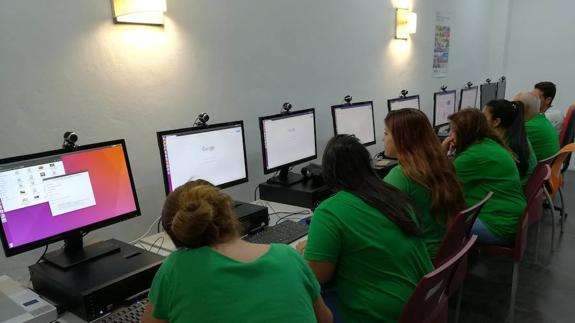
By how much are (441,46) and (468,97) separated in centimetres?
67

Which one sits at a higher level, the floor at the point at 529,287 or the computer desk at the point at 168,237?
the computer desk at the point at 168,237

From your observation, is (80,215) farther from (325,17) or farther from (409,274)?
(325,17)

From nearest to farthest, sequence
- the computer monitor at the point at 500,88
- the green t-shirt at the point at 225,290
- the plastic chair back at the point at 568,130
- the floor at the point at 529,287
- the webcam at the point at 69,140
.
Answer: the green t-shirt at the point at 225,290 < the webcam at the point at 69,140 < the floor at the point at 529,287 < the plastic chair back at the point at 568,130 < the computer monitor at the point at 500,88

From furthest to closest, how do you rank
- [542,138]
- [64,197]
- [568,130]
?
[568,130] → [542,138] → [64,197]

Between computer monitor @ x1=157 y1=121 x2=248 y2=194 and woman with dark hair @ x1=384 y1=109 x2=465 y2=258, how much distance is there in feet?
2.45

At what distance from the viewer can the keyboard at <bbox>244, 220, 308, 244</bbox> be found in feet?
6.00

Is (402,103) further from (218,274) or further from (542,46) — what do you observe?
(542,46)

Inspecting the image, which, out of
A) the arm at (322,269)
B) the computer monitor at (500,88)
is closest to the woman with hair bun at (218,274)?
the arm at (322,269)

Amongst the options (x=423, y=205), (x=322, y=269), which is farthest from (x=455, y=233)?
(x=322, y=269)

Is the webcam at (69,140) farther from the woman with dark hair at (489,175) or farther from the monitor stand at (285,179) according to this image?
the woman with dark hair at (489,175)

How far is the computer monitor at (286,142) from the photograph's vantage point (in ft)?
7.62

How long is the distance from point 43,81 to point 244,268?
50.1 inches

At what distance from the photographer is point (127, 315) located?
50.6 inches

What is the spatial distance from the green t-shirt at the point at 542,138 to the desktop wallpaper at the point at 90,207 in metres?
3.10
